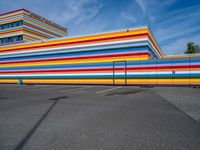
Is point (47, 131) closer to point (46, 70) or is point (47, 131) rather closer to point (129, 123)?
point (129, 123)

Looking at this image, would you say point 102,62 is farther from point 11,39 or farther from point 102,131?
point 11,39

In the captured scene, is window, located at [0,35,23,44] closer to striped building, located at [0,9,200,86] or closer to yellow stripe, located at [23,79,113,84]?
striped building, located at [0,9,200,86]

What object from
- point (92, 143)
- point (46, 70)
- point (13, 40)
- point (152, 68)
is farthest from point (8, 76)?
point (92, 143)

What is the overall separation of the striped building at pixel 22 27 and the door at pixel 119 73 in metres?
24.1

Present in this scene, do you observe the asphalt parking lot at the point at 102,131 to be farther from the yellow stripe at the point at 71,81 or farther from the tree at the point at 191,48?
the tree at the point at 191,48

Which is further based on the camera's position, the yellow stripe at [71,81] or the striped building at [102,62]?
the yellow stripe at [71,81]

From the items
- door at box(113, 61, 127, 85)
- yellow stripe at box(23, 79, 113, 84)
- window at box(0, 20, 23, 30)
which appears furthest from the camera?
window at box(0, 20, 23, 30)

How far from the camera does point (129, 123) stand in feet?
14.0

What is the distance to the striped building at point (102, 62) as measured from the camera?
1587 cm

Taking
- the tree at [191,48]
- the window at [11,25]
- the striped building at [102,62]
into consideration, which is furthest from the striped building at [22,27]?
the tree at [191,48]

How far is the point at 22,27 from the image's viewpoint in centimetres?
3269

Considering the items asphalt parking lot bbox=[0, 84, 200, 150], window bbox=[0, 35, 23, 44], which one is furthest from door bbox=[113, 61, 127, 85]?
window bbox=[0, 35, 23, 44]

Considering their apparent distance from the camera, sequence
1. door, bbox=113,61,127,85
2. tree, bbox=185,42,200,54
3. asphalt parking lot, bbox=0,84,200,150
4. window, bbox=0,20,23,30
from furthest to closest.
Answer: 1. tree, bbox=185,42,200,54
2. window, bbox=0,20,23,30
3. door, bbox=113,61,127,85
4. asphalt parking lot, bbox=0,84,200,150

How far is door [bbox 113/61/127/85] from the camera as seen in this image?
58.9ft
